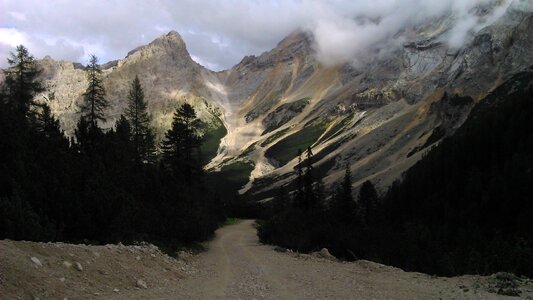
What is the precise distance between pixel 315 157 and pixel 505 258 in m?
170

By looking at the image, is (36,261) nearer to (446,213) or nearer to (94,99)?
(94,99)

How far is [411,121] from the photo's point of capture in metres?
170

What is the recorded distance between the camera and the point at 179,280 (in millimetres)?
14352

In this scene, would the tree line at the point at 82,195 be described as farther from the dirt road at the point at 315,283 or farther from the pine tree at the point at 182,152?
the pine tree at the point at 182,152

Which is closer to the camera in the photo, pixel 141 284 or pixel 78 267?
pixel 78 267

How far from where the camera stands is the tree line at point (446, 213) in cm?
1795

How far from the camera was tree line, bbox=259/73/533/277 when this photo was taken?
1795cm

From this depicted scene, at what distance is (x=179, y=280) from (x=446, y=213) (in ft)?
168

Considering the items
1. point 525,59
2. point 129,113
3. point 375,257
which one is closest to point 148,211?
point 375,257

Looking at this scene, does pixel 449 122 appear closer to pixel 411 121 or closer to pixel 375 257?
pixel 411 121

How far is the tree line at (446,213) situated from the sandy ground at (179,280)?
2784 millimetres

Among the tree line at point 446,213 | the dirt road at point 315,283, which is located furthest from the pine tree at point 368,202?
the dirt road at point 315,283

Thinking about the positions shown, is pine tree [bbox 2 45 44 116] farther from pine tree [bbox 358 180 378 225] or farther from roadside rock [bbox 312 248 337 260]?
pine tree [bbox 358 180 378 225]

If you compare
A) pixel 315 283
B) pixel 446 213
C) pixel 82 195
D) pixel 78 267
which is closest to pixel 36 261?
pixel 78 267
